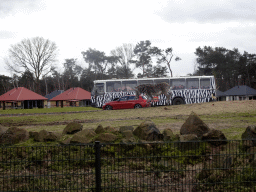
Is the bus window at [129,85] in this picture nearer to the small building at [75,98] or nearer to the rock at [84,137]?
the rock at [84,137]

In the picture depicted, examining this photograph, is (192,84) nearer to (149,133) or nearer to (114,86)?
(114,86)

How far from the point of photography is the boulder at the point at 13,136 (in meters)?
8.07

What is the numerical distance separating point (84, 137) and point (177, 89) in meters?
23.5

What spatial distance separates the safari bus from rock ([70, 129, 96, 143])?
70.8ft

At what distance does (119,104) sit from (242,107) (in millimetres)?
11200

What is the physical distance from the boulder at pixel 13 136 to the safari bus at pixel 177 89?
21.6 m

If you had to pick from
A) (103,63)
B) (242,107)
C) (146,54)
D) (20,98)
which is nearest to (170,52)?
(146,54)

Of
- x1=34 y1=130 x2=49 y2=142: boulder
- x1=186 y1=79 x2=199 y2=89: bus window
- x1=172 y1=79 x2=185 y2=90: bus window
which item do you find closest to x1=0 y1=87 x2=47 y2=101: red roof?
x1=172 y1=79 x2=185 y2=90: bus window

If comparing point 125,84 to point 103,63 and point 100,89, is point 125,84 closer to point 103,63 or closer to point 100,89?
point 100,89

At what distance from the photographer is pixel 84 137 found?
295 inches

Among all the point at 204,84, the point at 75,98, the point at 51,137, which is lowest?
the point at 51,137

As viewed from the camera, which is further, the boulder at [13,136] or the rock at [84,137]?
the boulder at [13,136]

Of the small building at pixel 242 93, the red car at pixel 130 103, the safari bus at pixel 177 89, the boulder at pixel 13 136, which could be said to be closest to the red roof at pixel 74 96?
the safari bus at pixel 177 89

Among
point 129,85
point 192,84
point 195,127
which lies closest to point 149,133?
point 195,127
